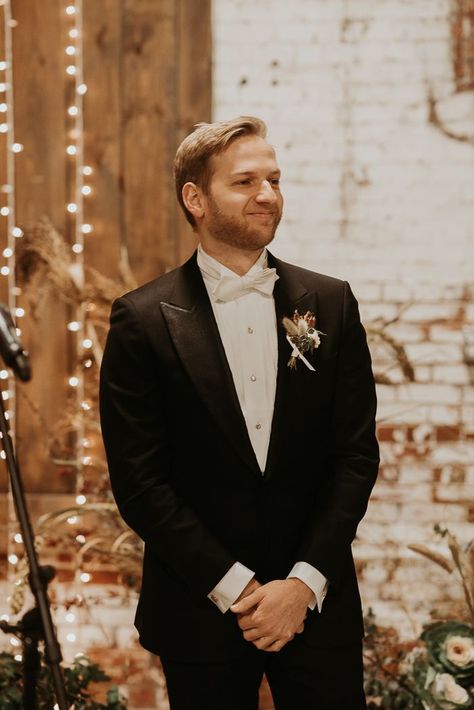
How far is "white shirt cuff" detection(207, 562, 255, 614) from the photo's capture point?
1.83 meters

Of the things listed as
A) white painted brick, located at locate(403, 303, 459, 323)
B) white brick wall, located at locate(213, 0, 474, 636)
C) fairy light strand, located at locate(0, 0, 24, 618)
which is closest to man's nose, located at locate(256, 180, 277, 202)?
white brick wall, located at locate(213, 0, 474, 636)

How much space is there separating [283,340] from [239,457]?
258 millimetres

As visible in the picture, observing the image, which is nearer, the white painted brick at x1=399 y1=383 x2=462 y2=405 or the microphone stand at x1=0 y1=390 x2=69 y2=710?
the microphone stand at x1=0 y1=390 x2=69 y2=710

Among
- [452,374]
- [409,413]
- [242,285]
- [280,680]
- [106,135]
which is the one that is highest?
[106,135]

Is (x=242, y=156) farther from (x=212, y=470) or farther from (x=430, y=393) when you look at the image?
(x=430, y=393)

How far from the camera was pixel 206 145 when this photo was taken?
1936 mm

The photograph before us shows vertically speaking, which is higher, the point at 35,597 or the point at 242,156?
the point at 242,156

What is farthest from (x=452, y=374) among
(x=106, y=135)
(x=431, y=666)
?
(x=106, y=135)

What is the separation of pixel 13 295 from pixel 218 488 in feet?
6.63

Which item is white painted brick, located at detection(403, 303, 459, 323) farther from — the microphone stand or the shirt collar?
the microphone stand

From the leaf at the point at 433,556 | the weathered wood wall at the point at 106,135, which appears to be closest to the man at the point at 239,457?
the leaf at the point at 433,556

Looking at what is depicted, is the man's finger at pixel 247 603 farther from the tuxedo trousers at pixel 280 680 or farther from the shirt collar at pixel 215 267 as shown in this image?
the shirt collar at pixel 215 267

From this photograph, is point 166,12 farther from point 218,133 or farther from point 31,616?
point 31,616

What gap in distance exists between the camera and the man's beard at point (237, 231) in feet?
6.32
